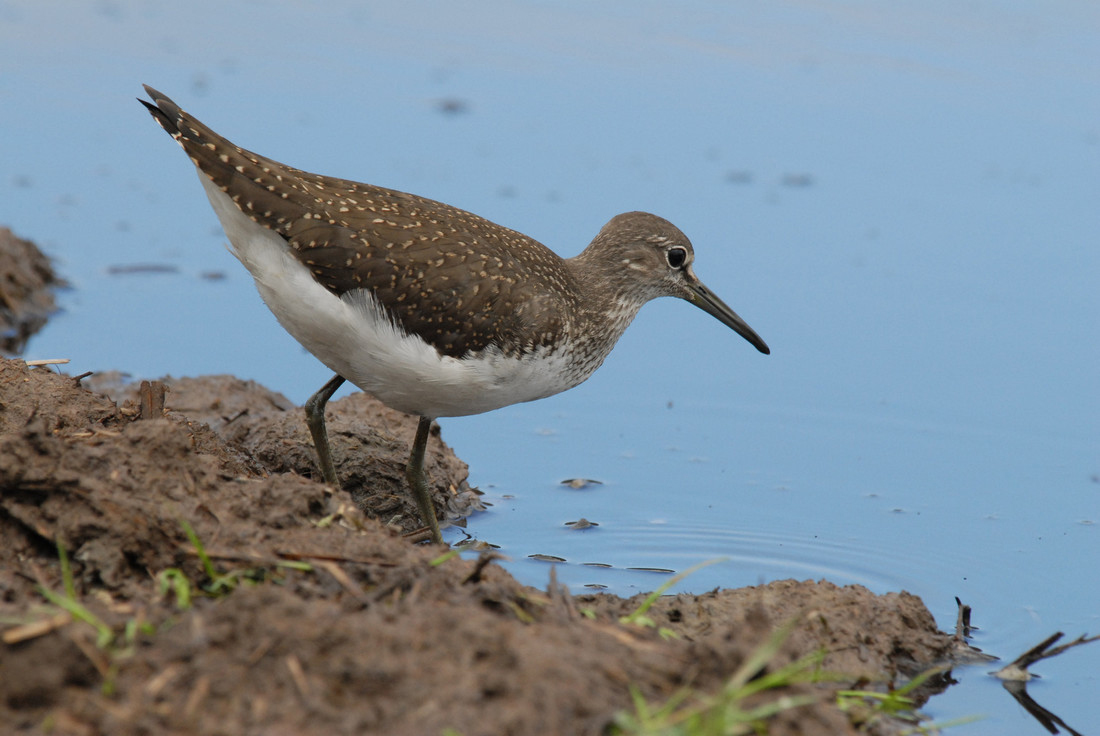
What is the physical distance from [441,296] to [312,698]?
3.14 metres

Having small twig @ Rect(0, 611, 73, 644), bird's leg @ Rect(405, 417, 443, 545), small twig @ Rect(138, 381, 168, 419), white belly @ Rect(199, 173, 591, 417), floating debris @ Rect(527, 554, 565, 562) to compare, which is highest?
white belly @ Rect(199, 173, 591, 417)

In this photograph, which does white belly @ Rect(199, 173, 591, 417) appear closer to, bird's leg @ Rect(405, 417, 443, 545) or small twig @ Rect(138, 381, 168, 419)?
bird's leg @ Rect(405, 417, 443, 545)

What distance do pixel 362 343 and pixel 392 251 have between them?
50cm

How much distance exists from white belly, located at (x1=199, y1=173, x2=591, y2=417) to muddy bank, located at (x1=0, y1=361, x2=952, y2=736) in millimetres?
822

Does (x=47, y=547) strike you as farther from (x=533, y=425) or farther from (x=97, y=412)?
(x=533, y=425)

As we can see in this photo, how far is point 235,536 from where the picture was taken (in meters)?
4.39

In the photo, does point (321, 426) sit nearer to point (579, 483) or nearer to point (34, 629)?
point (579, 483)

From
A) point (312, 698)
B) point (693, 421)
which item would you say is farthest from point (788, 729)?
point (693, 421)

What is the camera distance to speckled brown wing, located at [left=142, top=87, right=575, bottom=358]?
19.9 feet

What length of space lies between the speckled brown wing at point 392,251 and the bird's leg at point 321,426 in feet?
2.62

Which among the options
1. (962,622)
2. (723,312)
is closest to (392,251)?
(723,312)

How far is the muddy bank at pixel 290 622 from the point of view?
3.31 m

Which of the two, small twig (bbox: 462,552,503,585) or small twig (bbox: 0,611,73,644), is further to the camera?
small twig (bbox: 462,552,503,585)

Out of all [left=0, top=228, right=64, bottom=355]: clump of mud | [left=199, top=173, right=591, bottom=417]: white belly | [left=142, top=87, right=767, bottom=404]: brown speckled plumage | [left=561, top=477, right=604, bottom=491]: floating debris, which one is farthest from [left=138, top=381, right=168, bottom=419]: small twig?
[left=0, top=228, right=64, bottom=355]: clump of mud
